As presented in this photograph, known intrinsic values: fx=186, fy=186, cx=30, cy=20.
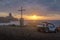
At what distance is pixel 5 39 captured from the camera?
13422 mm

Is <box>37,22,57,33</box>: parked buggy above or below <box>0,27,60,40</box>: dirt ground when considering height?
above

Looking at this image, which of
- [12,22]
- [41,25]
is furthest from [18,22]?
[41,25]

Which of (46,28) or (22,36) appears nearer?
(22,36)

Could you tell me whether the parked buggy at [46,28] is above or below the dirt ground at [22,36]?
above

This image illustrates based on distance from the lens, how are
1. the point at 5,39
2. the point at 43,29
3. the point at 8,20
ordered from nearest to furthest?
the point at 5,39
the point at 43,29
the point at 8,20

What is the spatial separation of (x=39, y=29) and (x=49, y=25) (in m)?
1.41

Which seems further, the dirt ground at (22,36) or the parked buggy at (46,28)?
the parked buggy at (46,28)

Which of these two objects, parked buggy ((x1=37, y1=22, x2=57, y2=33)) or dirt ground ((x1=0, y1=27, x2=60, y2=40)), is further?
parked buggy ((x1=37, y1=22, x2=57, y2=33))

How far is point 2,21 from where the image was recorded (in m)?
28.9

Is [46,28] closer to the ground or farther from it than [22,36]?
farther from it

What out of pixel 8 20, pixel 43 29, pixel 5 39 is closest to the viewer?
pixel 5 39

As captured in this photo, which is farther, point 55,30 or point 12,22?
point 12,22

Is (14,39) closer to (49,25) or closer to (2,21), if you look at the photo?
(49,25)

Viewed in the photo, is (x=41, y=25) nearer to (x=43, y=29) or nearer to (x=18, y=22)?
(x=43, y=29)
